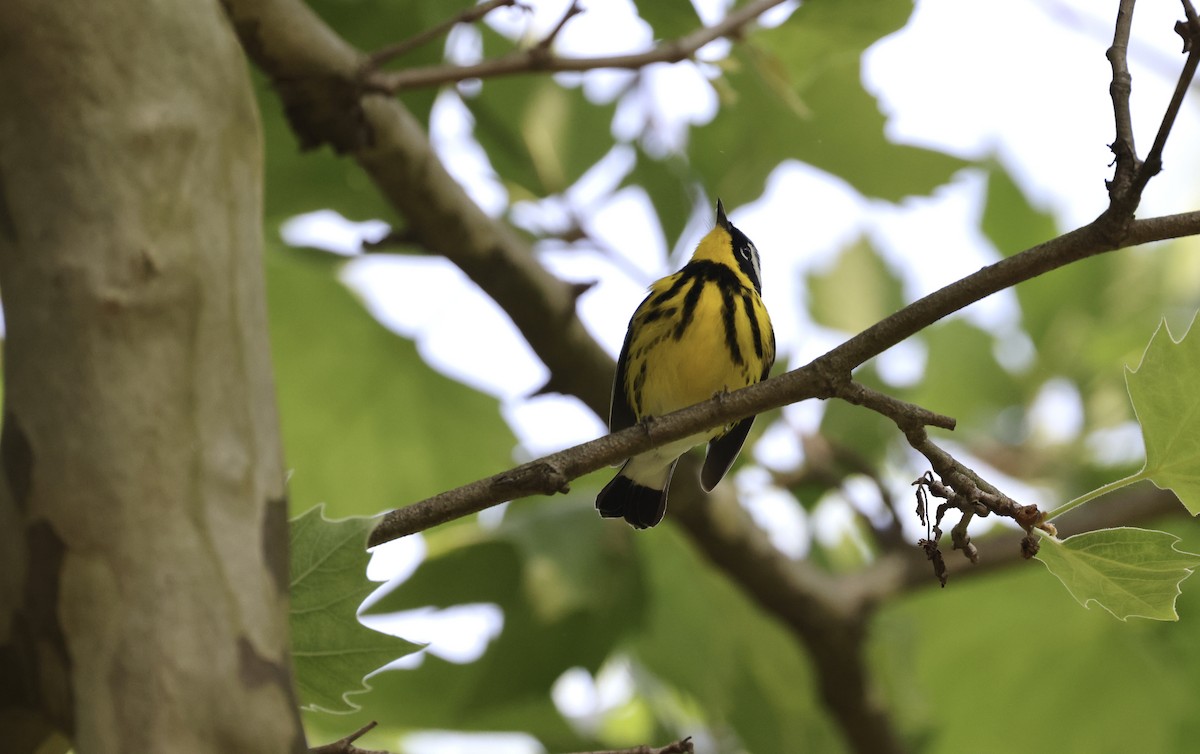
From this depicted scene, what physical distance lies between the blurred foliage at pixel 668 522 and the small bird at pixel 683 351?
20cm

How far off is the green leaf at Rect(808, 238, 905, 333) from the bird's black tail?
133cm

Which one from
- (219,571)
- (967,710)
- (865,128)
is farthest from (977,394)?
(219,571)

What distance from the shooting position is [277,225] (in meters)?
2.82

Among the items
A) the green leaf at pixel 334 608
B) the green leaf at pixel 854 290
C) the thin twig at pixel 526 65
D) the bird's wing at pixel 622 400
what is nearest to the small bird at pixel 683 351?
the bird's wing at pixel 622 400

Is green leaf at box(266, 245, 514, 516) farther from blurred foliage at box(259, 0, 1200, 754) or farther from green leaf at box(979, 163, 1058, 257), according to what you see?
green leaf at box(979, 163, 1058, 257)

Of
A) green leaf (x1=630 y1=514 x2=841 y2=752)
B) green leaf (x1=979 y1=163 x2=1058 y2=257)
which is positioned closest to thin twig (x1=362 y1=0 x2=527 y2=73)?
green leaf (x1=630 y1=514 x2=841 y2=752)

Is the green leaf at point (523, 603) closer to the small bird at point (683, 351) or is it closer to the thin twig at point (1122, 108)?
the small bird at point (683, 351)

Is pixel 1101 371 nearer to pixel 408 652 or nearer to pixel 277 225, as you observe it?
pixel 277 225

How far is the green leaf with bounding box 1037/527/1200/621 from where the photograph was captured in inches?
44.3

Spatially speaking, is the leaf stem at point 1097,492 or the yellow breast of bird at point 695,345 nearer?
the leaf stem at point 1097,492

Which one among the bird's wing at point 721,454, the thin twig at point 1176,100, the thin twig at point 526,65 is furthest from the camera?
the bird's wing at point 721,454

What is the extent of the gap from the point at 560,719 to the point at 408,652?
6.48 ft

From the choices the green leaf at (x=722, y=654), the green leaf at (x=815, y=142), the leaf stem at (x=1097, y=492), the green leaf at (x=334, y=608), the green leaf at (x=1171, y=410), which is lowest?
the green leaf at (x=722, y=654)

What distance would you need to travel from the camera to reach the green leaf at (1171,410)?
1.18 meters
